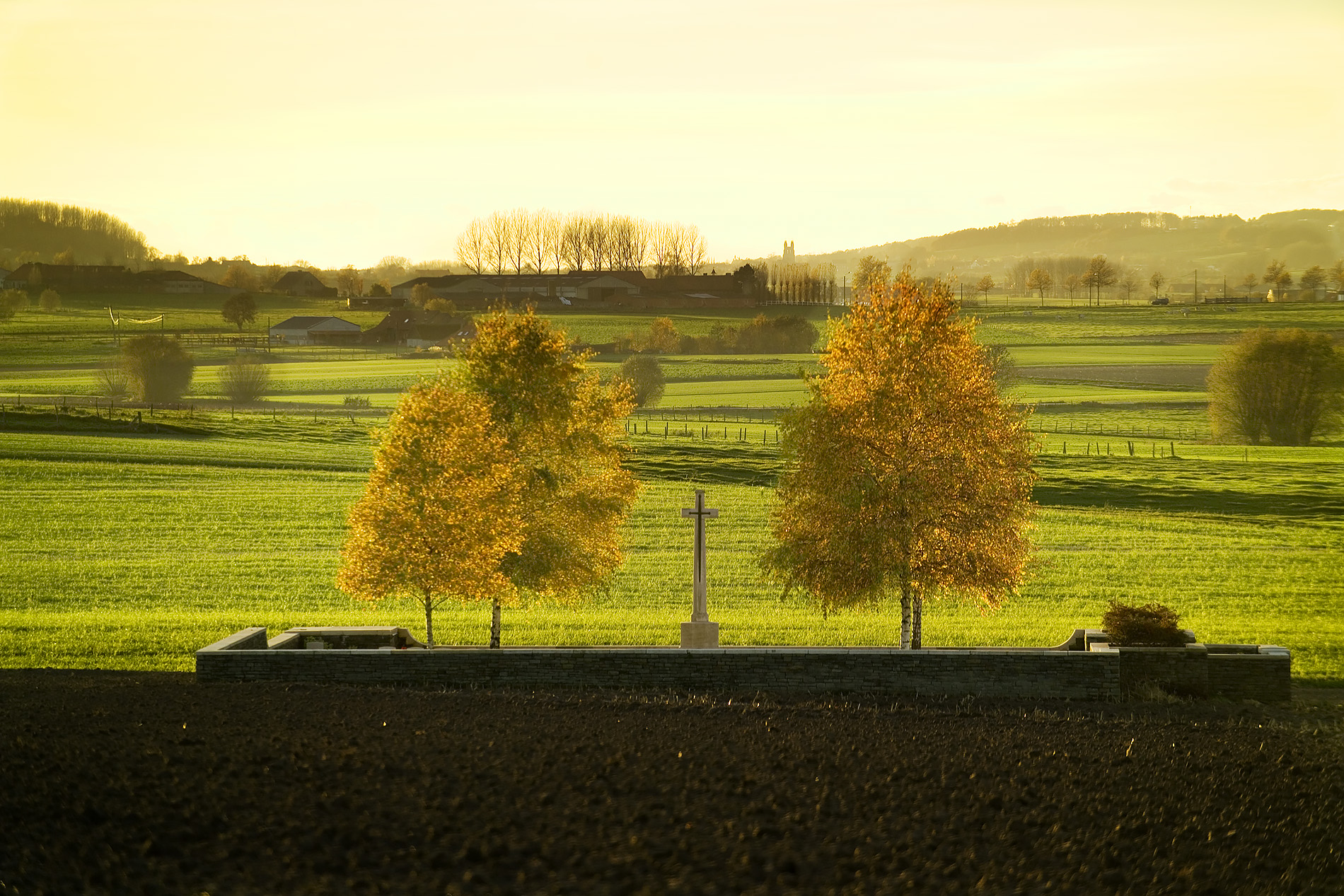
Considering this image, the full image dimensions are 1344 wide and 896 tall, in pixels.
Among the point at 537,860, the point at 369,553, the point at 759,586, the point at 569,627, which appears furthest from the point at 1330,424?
the point at 537,860

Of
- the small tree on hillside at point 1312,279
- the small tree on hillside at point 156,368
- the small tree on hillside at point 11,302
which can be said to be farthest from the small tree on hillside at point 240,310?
the small tree on hillside at point 1312,279

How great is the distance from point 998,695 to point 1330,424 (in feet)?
195

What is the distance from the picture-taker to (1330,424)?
6712 cm

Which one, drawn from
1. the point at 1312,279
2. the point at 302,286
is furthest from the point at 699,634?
the point at 1312,279

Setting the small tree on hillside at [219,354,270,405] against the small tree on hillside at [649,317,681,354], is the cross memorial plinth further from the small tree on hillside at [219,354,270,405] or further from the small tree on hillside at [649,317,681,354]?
the small tree on hillside at [649,317,681,354]

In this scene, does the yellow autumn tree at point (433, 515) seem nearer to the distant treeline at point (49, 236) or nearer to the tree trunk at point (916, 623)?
the tree trunk at point (916, 623)

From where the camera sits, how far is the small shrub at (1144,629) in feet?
65.2

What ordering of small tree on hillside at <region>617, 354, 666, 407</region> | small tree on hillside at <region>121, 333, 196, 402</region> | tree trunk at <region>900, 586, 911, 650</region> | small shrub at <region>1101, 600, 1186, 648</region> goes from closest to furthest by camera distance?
small shrub at <region>1101, 600, 1186, 648</region>, tree trunk at <region>900, 586, 911, 650</region>, small tree on hillside at <region>121, 333, 196, 402</region>, small tree on hillside at <region>617, 354, 666, 407</region>

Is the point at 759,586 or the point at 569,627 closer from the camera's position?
the point at 569,627

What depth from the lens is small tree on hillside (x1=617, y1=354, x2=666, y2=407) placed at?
71.3m

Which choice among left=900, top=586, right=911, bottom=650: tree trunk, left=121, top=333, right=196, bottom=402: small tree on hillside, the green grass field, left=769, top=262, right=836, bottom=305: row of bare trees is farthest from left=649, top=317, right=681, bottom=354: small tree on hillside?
left=900, top=586, right=911, bottom=650: tree trunk

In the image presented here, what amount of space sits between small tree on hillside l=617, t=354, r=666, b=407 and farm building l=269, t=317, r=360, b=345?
1248 inches

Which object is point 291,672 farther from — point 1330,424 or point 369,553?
point 1330,424

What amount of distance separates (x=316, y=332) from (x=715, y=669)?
83205mm
